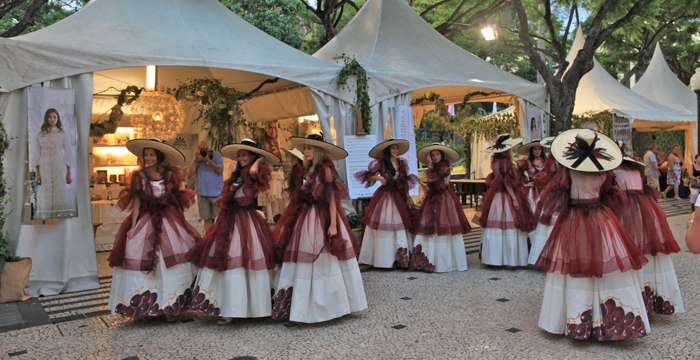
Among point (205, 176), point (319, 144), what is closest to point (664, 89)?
point (205, 176)

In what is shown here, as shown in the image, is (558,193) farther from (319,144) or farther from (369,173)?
(369,173)

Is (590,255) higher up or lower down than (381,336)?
higher up

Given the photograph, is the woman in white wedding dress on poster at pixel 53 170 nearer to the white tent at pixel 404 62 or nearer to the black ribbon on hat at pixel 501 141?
the white tent at pixel 404 62

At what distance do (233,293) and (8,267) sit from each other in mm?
2647

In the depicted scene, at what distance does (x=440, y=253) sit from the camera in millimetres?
6227

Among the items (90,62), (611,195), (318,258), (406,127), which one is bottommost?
(318,258)

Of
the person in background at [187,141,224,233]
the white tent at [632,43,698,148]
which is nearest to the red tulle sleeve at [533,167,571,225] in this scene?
the person in background at [187,141,224,233]

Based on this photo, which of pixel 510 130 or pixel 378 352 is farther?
pixel 510 130

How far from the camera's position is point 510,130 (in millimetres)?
12695

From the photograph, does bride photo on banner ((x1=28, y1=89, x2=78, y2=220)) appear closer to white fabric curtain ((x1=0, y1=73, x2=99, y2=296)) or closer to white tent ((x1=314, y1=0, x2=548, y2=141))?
white fabric curtain ((x1=0, y1=73, x2=99, y2=296))

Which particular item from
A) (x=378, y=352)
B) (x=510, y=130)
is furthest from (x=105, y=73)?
(x=510, y=130)

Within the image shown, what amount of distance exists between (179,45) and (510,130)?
9013mm

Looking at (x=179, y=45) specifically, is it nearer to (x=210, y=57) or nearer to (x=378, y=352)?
(x=210, y=57)

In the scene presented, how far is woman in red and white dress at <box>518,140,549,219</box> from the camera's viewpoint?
6.75 m
